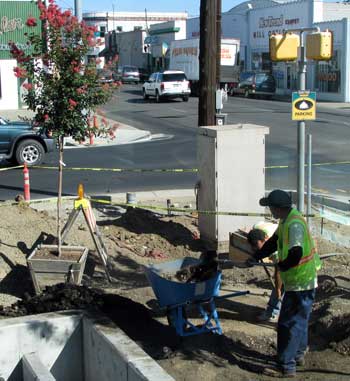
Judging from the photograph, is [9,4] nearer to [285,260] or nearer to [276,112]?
[276,112]

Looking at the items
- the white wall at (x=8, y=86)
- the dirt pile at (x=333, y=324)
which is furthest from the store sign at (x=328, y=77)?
the dirt pile at (x=333, y=324)

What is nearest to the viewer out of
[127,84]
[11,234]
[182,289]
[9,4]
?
[182,289]

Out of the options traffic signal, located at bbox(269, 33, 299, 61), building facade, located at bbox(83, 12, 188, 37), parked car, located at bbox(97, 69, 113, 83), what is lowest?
parked car, located at bbox(97, 69, 113, 83)

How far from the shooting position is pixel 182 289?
6.64 meters

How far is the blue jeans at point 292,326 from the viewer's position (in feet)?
19.8

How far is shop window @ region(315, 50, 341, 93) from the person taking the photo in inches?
1876

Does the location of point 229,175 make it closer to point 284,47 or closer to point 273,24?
point 284,47

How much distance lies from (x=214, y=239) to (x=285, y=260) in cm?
484

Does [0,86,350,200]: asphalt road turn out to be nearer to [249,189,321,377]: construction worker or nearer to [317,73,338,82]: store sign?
[249,189,321,377]: construction worker

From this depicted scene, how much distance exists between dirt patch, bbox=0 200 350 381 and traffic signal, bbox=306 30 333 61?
2.87 meters

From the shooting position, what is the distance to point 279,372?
609cm

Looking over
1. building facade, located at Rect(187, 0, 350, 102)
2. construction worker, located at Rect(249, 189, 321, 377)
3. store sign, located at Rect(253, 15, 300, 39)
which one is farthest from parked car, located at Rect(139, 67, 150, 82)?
construction worker, located at Rect(249, 189, 321, 377)

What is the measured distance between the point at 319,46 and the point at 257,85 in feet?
135

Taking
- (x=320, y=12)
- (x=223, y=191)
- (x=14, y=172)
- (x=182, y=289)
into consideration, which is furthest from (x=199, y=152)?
(x=320, y=12)
